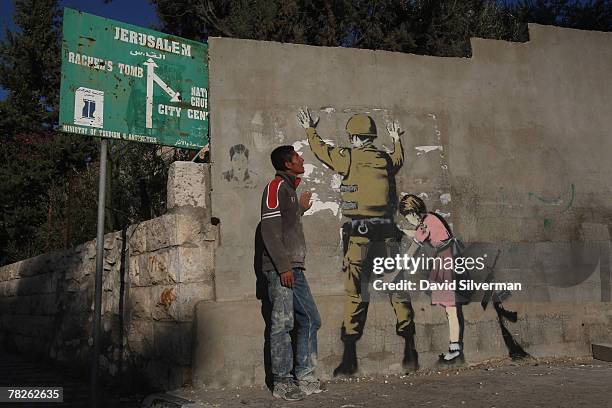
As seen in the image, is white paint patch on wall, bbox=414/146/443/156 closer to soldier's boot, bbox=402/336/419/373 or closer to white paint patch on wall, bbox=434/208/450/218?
white paint patch on wall, bbox=434/208/450/218

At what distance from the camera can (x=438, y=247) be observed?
5.21 meters

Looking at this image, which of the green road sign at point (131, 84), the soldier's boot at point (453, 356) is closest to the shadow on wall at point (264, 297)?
the green road sign at point (131, 84)

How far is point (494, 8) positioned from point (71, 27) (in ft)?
36.7

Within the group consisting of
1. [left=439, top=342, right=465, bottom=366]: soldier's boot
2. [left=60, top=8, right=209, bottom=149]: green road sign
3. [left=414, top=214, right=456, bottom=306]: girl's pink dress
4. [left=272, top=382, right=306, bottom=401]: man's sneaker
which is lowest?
[left=272, top=382, right=306, bottom=401]: man's sneaker

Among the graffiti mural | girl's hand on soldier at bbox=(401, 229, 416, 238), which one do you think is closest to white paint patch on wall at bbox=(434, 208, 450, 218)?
girl's hand on soldier at bbox=(401, 229, 416, 238)

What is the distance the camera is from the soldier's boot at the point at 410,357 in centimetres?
487

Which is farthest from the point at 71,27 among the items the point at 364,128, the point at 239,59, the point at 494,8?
the point at 494,8

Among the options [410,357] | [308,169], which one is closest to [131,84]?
[308,169]

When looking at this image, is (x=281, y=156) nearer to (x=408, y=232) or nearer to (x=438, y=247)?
(x=408, y=232)

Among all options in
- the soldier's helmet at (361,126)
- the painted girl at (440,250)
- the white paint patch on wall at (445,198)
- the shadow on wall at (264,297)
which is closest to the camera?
the shadow on wall at (264,297)

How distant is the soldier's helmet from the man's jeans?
147 centimetres

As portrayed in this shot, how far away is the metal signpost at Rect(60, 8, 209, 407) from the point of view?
4.51 m

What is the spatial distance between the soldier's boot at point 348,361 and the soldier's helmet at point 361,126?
1.80 metres

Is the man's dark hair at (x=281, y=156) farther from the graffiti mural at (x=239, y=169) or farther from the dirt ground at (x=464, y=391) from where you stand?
the dirt ground at (x=464, y=391)
